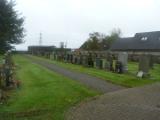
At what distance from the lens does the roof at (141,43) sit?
6072cm

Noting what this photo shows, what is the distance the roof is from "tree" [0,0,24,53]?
2546cm

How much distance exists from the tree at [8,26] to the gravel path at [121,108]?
29.0 meters

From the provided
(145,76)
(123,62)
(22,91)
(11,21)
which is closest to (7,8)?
(11,21)

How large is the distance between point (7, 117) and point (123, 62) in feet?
53.3

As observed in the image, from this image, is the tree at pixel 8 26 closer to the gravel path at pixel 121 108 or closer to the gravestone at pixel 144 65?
the gravestone at pixel 144 65

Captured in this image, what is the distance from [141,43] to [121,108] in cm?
5456

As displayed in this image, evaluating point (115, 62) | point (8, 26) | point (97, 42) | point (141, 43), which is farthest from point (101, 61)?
point (97, 42)

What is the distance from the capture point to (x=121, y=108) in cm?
1063

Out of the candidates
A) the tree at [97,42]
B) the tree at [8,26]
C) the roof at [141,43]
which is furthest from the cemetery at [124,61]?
the tree at [8,26]

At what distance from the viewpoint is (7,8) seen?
41812mm

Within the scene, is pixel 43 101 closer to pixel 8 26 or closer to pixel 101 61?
pixel 101 61

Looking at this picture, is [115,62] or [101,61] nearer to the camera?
[115,62]

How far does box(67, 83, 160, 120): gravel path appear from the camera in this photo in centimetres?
948

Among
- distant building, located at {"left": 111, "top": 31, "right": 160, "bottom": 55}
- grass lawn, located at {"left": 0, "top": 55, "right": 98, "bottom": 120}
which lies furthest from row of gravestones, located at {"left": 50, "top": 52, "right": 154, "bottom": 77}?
distant building, located at {"left": 111, "top": 31, "right": 160, "bottom": 55}
